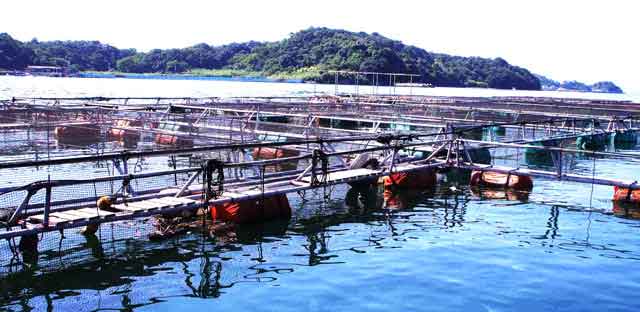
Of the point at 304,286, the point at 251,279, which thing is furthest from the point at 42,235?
the point at 304,286

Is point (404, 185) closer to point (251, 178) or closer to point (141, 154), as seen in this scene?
point (251, 178)

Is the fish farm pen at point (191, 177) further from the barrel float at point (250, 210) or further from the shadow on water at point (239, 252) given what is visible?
the shadow on water at point (239, 252)

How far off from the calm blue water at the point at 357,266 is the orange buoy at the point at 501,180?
4.05m

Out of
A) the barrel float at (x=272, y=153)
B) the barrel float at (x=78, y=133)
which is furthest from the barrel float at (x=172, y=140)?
the barrel float at (x=272, y=153)

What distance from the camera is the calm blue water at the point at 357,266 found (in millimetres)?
12570

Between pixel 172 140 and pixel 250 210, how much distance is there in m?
15.2

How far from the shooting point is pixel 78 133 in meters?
30.5

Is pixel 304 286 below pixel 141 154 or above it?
below

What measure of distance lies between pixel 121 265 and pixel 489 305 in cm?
734

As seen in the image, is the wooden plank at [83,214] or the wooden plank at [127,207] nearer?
the wooden plank at [83,214]

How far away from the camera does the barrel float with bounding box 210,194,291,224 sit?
1798cm

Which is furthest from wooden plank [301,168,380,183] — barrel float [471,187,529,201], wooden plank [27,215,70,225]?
wooden plank [27,215,70,225]

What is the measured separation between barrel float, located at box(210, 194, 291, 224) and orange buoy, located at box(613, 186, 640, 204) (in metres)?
11.3

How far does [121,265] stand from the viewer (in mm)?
14422
